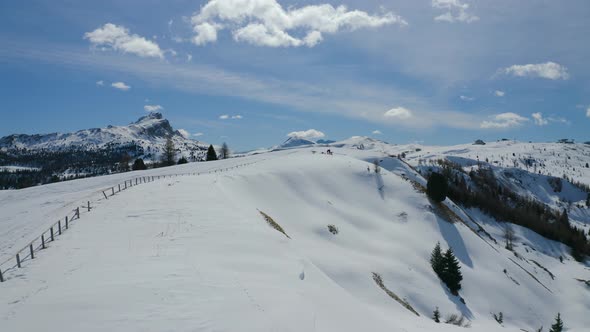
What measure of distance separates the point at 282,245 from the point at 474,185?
192841 mm

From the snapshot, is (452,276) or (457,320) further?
(452,276)

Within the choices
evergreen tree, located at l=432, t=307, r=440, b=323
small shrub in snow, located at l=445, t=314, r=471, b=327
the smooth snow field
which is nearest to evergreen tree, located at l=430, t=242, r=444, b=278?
the smooth snow field

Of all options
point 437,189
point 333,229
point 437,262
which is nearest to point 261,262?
point 333,229

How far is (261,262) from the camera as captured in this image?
16281 mm

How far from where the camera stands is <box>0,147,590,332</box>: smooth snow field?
35.6 feet

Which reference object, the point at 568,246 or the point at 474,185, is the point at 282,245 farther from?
the point at 474,185

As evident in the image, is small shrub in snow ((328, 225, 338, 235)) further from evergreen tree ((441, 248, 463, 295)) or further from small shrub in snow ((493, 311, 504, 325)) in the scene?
small shrub in snow ((493, 311, 504, 325))

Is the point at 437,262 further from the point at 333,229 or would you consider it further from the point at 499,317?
the point at 333,229

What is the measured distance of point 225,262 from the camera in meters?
15.4

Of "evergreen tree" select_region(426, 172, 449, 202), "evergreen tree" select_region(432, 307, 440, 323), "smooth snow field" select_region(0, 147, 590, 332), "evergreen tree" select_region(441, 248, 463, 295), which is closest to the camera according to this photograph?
"smooth snow field" select_region(0, 147, 590, 332)

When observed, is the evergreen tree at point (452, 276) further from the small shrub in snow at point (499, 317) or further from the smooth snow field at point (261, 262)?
the small shrub in snow at point (499, 317)

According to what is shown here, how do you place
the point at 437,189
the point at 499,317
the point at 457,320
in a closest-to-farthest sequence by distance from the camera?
the point at 457,320 → the point at 499,317 → the point at 437,189

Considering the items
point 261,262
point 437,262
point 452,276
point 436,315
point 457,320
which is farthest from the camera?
point 437,262

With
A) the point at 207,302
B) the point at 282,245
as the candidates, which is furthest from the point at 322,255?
the point at 207,302
